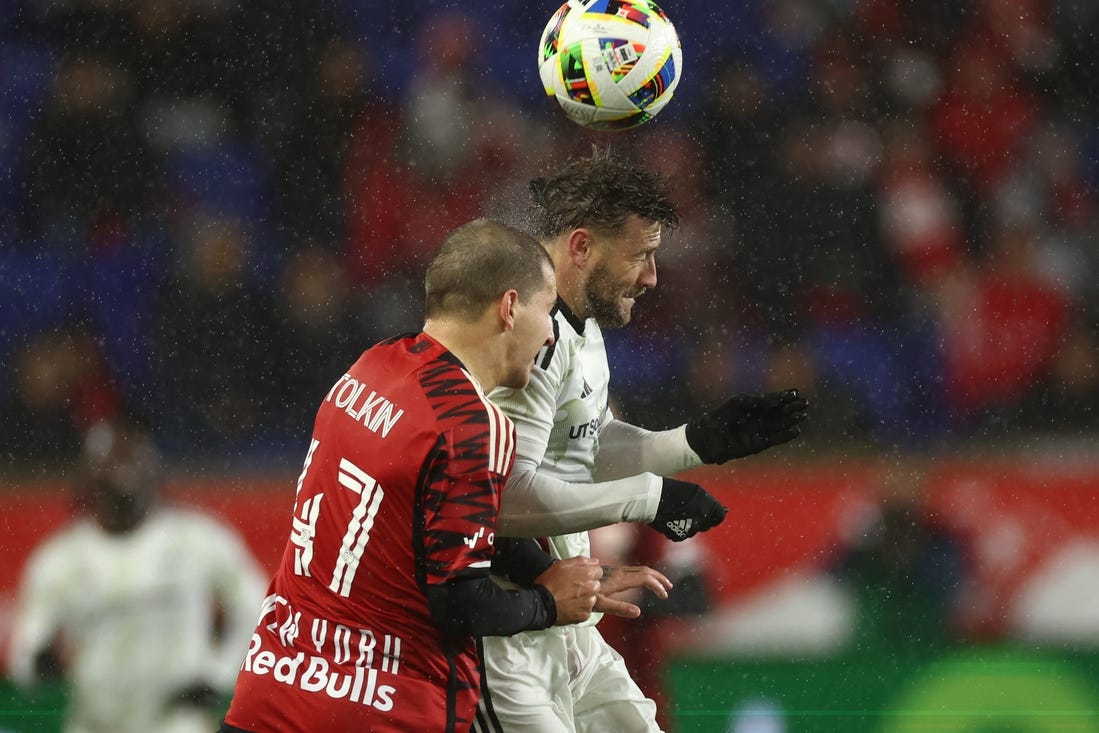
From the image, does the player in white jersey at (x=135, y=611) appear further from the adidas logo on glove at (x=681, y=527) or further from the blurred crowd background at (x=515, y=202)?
the adidas logo on glove at (x=681, y=527)

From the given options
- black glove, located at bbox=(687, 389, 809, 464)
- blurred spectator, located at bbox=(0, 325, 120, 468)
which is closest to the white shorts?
black glove, located at bbox=(687, 389, 809, 464)

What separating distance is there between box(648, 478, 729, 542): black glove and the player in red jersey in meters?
0.35

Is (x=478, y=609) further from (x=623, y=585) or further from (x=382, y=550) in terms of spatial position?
(x=623, y=585)

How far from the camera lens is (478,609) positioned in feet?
7.42

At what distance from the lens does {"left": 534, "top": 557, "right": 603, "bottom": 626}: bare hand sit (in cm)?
248

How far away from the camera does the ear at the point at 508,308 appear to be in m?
2.43

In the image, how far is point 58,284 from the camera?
6.15 meters

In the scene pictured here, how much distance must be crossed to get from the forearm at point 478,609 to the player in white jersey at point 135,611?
264 cm

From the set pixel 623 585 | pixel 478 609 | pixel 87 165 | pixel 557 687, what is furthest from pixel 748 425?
pixel 87 165

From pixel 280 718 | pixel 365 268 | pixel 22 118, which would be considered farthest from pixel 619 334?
pixel 280 718

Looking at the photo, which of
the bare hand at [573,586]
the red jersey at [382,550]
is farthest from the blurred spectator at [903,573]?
the red jersey at [382,550]

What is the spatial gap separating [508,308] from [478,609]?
52 centimetres

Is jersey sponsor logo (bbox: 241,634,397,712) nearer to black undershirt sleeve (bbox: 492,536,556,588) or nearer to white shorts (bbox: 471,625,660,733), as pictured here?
white shorts (bbox: 471,625,660,733)

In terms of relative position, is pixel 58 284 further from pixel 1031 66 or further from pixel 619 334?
pixel 1031 66
